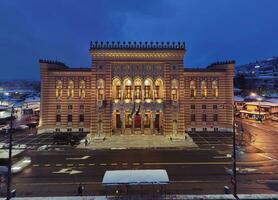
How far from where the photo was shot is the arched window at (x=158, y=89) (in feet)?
158

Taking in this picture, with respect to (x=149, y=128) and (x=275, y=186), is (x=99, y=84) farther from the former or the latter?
(x=275, y=186)

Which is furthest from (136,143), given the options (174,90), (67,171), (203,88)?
(203,88)

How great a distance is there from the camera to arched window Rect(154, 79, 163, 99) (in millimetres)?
48281

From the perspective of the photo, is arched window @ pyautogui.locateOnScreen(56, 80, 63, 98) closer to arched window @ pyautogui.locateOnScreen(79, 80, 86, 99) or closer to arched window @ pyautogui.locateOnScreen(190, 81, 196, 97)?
arched window @ pyautogui.locateOnScreen(79, 80, 86, 99)

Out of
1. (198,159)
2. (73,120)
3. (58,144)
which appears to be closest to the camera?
(198,159)

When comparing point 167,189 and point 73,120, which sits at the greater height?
point 73,120

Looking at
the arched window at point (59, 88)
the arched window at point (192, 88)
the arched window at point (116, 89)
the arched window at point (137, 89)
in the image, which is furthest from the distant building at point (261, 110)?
the arched window at point (59, 88)

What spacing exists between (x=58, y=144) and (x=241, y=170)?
3029cm

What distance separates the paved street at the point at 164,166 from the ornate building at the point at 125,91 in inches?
357

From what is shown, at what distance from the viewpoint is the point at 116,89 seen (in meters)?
48.7

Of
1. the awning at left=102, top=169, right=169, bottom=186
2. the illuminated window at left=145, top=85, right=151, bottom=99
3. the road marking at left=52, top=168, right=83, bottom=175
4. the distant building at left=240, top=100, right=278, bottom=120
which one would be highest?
the illuminated window at left=145, top=85, right=151, bottom=99

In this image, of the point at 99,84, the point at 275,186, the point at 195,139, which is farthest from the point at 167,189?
the point at 99,84

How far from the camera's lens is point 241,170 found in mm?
27703

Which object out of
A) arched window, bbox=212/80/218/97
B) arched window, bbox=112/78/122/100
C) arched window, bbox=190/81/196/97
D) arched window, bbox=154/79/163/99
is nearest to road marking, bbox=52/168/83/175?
arched window, bbox=112/78/122/100
